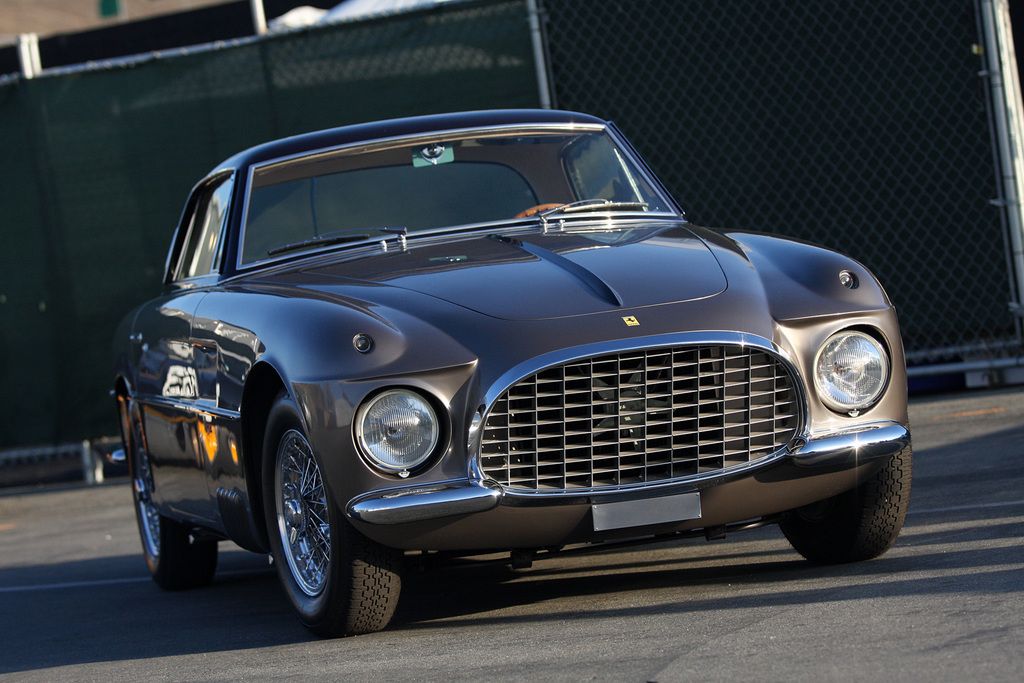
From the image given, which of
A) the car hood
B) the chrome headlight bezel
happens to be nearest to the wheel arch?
the car hood

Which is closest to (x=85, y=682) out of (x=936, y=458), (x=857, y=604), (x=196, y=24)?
(x=857, y=604)

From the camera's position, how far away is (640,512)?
369 centimetres

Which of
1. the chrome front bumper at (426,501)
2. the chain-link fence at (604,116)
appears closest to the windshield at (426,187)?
the chrome front bumper at (426,501)

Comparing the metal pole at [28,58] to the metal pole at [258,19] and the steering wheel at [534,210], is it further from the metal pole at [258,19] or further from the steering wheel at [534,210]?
the steering wheel at [534,210]

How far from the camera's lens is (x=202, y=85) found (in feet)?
30.0

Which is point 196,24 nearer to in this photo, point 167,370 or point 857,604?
point 167,370

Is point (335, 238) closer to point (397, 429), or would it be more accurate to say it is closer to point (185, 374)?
point (185, 374)

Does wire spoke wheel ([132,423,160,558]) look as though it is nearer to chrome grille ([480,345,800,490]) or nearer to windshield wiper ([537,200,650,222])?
windshield wiper ([537,200,650,222])

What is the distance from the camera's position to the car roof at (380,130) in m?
5.31

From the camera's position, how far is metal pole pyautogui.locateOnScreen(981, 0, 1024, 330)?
26.9 feet

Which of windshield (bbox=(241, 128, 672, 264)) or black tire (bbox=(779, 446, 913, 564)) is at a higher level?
windshield (bbox=(241, 128, 672, 264))

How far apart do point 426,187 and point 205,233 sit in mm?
1235

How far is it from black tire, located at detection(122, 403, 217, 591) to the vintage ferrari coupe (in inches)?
48.7

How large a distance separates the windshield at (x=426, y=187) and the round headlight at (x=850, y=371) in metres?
1.36
